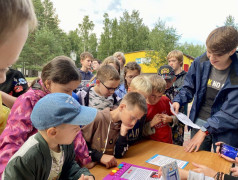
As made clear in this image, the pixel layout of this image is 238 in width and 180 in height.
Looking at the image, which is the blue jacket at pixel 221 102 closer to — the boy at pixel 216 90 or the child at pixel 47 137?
the boy at pixel 216 90

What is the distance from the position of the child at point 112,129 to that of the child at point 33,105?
0.45 ft

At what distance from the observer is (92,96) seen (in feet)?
7.65

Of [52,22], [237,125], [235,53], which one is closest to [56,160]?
[237,125]

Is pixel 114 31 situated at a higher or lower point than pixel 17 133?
higher

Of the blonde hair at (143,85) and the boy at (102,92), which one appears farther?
the boy at (102,92)

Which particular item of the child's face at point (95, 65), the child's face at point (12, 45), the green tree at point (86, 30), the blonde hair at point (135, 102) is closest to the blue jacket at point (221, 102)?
the blonde hair at point (135, 102)

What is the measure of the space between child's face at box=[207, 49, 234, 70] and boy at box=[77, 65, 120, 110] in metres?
1.11

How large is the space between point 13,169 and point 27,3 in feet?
2.76

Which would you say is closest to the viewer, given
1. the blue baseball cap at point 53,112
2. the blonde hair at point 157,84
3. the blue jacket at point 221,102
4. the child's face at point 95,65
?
the blue baseball cap at point 53,112

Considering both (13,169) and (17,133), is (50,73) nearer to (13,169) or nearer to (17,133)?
(17,133)

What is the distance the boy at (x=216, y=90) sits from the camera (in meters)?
1.84

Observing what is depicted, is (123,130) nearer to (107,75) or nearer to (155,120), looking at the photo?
(155,120)

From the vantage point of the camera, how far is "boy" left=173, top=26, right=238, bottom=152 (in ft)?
6.05

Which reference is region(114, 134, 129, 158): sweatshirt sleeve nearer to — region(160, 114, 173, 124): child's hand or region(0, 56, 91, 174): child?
region(0, 56, 91, 174): child
